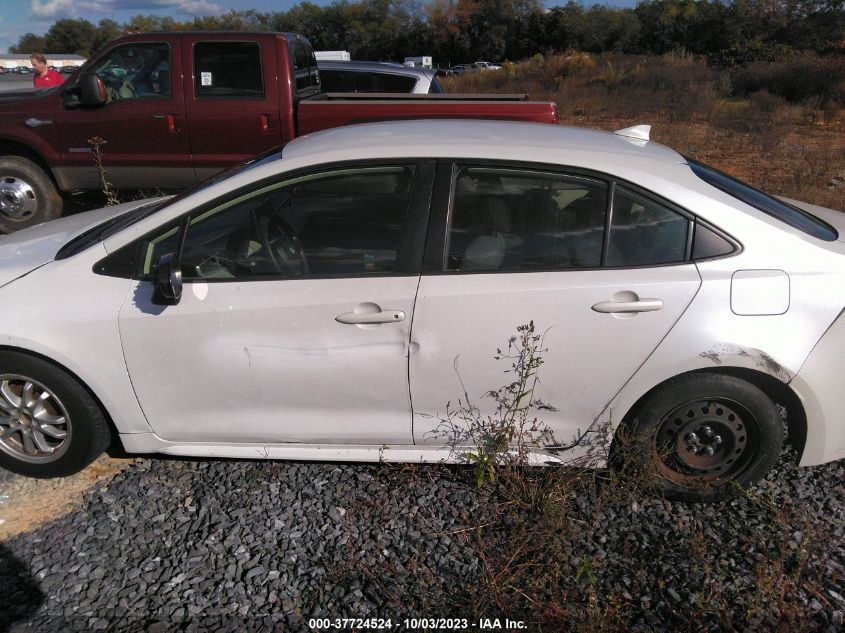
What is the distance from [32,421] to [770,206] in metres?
3.76

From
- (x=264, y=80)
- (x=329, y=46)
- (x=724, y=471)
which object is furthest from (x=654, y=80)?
(x=329, y=46)

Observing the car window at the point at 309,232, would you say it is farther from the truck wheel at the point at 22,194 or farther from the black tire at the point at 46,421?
the truck wheel at the point at 22,194

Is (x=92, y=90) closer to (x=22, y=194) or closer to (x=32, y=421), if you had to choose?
(x=22, y=194)

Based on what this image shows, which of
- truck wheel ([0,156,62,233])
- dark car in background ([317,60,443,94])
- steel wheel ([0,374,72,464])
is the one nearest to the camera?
steel wheel ([0,374,72,464])

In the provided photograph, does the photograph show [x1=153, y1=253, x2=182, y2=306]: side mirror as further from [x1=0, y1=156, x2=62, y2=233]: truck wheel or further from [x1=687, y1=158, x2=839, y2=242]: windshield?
[x1=0, y1=156, x2=62, y2=233]: truck wheel

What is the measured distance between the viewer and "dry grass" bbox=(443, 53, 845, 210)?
10.8m

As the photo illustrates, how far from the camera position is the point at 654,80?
24.1 meters

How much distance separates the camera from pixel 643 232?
3.08 m

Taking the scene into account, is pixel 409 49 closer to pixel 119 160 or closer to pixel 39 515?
→ pixel 119 160

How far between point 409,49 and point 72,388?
7233 centimetres

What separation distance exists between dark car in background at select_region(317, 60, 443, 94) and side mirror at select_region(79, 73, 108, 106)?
12.0 feet

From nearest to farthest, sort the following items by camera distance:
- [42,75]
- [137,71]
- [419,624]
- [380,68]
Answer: [419,624]
[137,71]
[380,68]
[42,75]

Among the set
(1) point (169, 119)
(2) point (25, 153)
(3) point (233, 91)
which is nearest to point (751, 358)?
(3) point (233, 91)

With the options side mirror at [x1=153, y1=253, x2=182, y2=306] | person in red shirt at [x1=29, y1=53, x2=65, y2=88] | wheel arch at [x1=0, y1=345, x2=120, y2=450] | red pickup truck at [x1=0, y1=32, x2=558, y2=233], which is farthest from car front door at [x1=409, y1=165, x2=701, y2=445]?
person in red shirt at [x1=29, y1=53, x2=65, y2=88]
